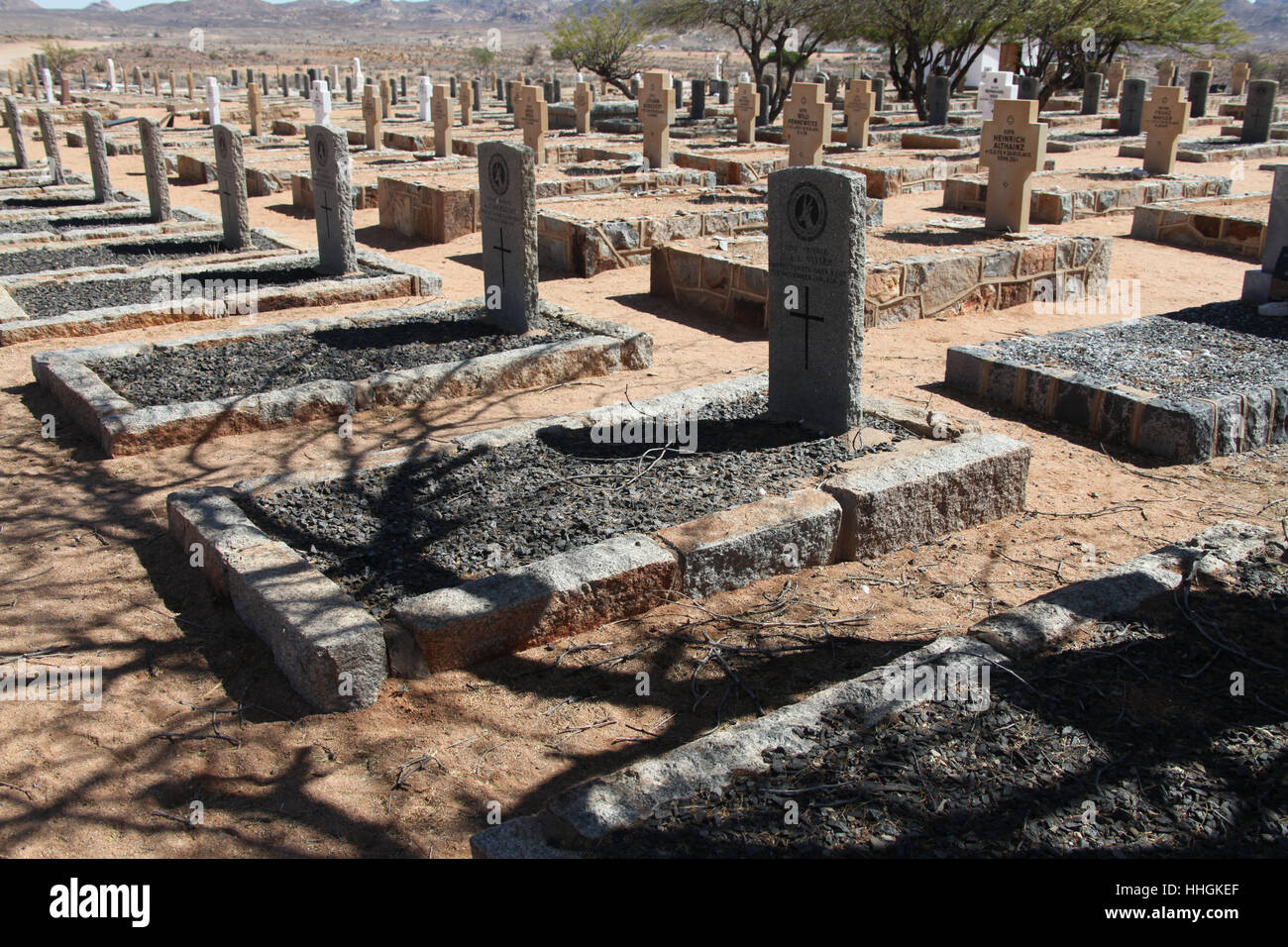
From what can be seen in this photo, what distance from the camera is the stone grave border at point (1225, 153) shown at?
20.1 m

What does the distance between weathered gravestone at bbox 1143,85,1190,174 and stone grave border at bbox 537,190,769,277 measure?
8237 mm

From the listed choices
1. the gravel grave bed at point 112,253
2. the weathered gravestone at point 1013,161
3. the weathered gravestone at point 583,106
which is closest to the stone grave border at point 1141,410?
the weathered gravestone at point 1013,161

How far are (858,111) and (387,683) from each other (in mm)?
19917

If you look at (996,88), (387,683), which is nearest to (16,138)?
(387,683)

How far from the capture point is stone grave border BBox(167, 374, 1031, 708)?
12.8 feet

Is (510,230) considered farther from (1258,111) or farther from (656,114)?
(1258,111)

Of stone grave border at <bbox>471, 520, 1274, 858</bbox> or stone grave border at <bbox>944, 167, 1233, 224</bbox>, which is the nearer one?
stone grave border at <bbox>471, 520, 1274, 858</bbox>

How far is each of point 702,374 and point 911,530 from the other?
10.4ft

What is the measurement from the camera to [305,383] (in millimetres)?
6992

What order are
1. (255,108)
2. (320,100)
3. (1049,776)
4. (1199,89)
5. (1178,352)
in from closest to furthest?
(1049,776)
(1178,352)
(320,100)
(255,108)
(1199,89)

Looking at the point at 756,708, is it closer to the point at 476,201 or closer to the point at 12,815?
the point at 12,815

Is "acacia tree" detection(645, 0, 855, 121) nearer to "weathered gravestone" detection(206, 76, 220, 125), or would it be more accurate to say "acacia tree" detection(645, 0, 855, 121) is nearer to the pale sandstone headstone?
"weathered gravestone" detection(206, 76, 220, 125)

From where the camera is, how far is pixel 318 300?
9.55 meters

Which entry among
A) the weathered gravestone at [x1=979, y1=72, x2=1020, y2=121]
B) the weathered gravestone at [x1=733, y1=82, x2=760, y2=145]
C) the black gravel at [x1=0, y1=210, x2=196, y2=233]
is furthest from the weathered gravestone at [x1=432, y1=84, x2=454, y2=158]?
the weathered gravestone at [x1=979, y1=72, x2=1020, y2=121]
